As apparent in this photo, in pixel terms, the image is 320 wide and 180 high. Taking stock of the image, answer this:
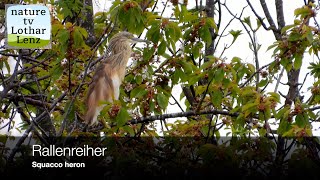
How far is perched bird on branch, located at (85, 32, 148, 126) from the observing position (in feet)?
18.5

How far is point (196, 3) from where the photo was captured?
22.4 ft

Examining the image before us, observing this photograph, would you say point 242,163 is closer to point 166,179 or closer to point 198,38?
point 166,179

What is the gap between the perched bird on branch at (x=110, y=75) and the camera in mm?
5633

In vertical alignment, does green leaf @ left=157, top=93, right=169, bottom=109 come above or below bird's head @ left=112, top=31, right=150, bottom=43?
below

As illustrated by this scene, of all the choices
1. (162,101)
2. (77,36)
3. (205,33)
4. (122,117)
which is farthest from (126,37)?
(122,117)

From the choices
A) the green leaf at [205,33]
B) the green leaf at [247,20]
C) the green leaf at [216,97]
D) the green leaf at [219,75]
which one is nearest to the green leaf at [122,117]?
the green leaf at [219,75]

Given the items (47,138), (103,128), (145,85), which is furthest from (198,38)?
(47,138)

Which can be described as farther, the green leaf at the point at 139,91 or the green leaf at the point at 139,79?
the green leaf at the point at 139,79

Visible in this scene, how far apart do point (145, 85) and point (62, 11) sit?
115cm

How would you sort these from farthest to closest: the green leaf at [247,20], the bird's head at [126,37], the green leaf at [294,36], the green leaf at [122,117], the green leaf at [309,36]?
the green leaf at [247,20]
the bird's head at [126,37]
the green leaf at [294,36]
the green leaf at [309,36]
the green leaf at [122,117]

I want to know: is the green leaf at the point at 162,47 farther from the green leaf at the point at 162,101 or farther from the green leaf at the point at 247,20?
the green leaf at the point at 247,20

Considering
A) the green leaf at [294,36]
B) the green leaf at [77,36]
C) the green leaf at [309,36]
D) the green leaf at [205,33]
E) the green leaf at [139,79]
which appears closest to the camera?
the green leaf at [77,36]

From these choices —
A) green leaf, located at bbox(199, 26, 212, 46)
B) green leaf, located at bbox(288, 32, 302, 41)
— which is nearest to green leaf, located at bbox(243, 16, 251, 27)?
green leaf, located at bbox(199, 26, 212, 46)

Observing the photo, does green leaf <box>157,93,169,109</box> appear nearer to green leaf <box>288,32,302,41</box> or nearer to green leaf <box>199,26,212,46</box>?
green leaf <box>199,26,212,46</box>
